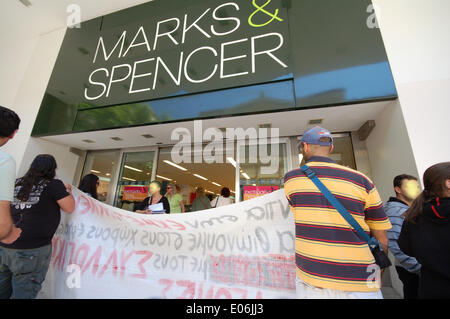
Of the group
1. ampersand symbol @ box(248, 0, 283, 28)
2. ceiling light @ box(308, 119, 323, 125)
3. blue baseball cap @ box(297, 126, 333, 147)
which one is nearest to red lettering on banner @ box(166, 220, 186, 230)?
blue baseball cap @ box(297, 126, 333, 147)

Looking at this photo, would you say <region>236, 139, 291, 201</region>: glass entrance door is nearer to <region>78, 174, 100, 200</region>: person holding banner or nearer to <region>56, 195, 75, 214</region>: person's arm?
<region>78, 174, 100, 200</region>: person holding banner

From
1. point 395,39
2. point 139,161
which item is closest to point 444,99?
point 395,39

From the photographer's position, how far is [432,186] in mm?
1198

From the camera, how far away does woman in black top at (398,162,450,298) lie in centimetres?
106

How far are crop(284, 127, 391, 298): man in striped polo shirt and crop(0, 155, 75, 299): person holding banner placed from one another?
2.12m

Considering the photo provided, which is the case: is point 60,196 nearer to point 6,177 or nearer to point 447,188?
point 6,177

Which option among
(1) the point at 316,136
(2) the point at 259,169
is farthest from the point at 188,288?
(2) the point at 259,169

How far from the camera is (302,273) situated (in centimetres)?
118

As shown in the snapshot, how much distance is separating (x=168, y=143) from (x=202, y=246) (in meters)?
3.27

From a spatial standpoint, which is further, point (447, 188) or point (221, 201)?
point (221, 201)

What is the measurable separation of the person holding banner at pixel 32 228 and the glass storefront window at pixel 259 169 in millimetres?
2852

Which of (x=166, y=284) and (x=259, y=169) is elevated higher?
(x=259, y=169)

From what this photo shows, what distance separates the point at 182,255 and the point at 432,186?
1.93m
